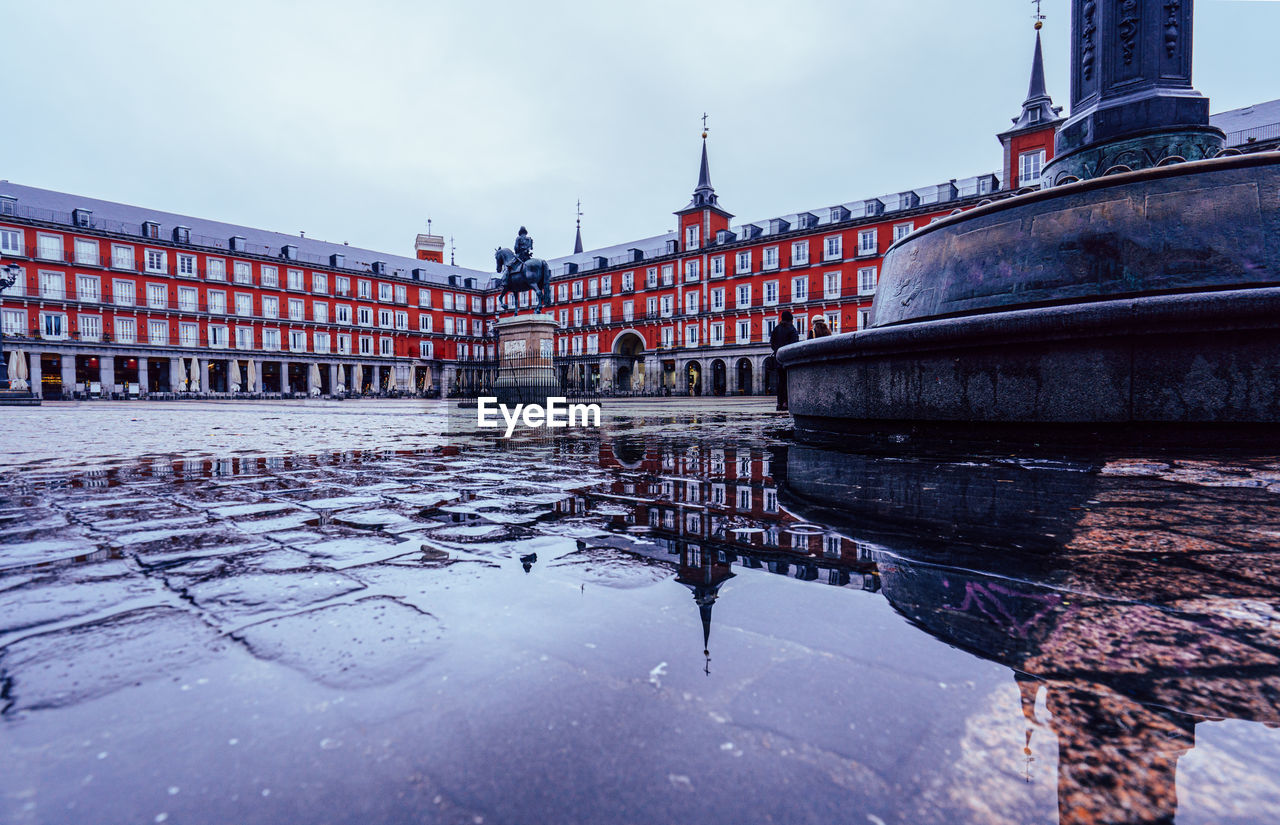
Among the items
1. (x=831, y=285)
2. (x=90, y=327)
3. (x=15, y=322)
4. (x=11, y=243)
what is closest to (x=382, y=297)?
(x=90, y=327)

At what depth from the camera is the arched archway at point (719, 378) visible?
146 ft

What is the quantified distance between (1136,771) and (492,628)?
117 centimetres

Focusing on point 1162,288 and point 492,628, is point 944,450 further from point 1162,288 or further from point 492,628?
point 492,628

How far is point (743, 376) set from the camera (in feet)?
144

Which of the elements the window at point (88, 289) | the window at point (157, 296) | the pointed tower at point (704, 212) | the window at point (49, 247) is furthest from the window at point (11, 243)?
the pointed tower at point (704, 212)

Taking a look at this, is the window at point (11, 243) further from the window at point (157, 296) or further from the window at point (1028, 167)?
the window at point (1028, 167)

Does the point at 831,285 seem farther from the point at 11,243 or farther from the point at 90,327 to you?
the point at 11,243

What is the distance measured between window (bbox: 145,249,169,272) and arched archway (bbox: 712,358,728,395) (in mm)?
38968

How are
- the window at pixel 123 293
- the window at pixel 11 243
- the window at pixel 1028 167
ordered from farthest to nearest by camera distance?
the window at pixel 123 293
the window at pixel 11 243
the window at pixel 1028 167

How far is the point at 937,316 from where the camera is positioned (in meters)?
5.24

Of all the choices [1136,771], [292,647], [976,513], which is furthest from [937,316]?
[292,647]

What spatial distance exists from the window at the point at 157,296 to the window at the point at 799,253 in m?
43.2

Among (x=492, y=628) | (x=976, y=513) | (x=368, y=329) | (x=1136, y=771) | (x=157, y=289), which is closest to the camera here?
(x=1136, y=771)

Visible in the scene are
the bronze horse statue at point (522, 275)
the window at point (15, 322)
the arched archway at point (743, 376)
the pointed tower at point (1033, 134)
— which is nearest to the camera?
the bronze horse statue at point (522, 275)
